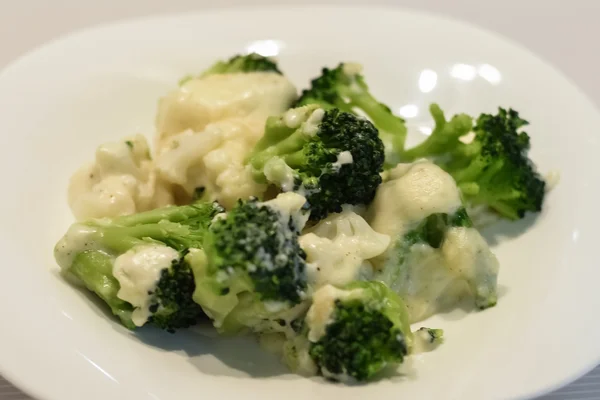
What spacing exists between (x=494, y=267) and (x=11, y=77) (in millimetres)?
1545

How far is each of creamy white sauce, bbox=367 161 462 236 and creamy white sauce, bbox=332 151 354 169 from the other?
166 millimetres

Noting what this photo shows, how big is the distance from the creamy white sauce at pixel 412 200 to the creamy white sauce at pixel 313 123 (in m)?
0.24

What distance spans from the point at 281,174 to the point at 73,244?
1.71 ft

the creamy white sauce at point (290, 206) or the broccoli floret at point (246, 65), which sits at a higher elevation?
the broccoli floret at point (246, 65)

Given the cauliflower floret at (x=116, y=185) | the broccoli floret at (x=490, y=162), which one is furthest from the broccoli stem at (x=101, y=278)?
the broccoli floret at (x=490, y=162)

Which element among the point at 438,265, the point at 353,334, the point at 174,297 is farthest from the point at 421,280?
the point at 174,297

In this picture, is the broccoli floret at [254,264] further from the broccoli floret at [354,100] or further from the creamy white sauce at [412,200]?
the broccoli floret at [354,100]

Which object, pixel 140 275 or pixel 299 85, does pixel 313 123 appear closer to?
pixel 140 275

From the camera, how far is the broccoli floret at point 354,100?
71.4 inches

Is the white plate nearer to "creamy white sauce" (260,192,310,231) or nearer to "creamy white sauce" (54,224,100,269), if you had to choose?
"creamy white sauce" (54,224,100,269)

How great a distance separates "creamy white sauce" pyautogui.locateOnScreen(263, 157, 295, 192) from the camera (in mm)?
1462

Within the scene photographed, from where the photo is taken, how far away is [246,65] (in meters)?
1.97

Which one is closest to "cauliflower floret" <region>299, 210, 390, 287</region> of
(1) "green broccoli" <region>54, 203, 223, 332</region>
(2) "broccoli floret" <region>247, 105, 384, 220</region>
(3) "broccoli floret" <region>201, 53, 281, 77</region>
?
(2) "broccoli floret" <region>247, 105, 384, 220</region>

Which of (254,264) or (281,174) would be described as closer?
(254,264)
